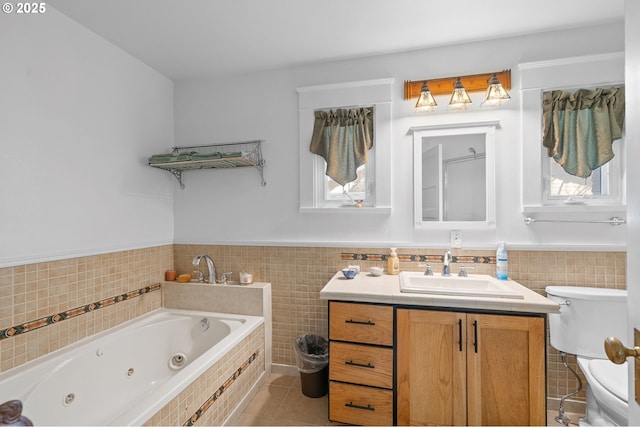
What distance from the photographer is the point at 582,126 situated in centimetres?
188

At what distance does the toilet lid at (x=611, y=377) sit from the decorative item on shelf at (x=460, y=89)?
160 centimetres

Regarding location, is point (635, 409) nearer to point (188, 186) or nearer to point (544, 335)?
point (544, 335)

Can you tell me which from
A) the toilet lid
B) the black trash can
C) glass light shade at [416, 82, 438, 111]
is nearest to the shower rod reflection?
the toilet lid

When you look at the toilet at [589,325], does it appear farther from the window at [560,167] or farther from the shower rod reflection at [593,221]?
the window at [560,167]

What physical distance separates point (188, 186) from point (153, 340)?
49.8 inches

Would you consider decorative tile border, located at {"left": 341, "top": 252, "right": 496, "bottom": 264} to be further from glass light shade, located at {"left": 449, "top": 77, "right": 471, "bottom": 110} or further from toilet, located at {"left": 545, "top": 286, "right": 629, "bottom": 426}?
glass light shade, located at {"left": 449, "top": 77, "right": 471, "bottom": 110}

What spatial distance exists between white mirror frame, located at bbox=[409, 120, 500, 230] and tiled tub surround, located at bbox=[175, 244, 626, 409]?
182 mm

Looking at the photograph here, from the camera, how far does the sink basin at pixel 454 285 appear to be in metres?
1.62

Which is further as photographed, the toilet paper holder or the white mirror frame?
the white mirror frame

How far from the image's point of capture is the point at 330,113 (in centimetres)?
230

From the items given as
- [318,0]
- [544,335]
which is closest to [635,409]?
[544,335]

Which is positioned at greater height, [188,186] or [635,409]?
[188,186]

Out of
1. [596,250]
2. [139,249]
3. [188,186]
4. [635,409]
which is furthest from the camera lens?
[188,186]

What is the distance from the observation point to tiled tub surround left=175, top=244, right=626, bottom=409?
1.88 metres
